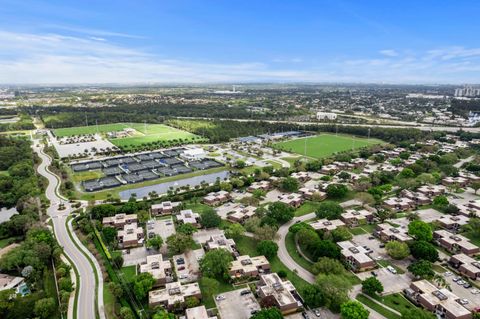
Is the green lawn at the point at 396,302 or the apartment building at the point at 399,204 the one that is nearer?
the green lawn at the point at 396,302

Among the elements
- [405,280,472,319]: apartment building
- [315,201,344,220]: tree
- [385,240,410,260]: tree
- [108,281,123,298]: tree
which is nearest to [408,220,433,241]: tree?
[385,240,410,260]: tree

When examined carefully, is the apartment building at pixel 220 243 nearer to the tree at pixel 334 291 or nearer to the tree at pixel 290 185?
the tree at pixel 334 291

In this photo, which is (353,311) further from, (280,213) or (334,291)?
(280,213)

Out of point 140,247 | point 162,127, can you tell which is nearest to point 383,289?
point 140,247

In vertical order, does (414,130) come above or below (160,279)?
above

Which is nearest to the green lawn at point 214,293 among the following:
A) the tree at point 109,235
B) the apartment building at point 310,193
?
the tree at point 109,235

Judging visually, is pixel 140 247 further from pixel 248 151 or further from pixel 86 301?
pixel 248 151

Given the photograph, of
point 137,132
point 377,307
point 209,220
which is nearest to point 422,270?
point 377,307
